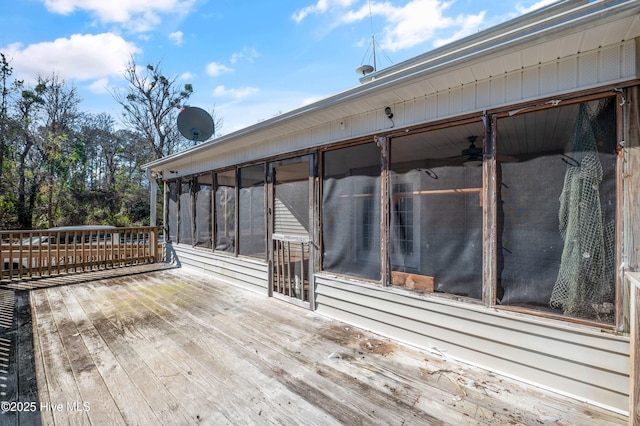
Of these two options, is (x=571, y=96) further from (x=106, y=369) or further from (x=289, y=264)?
(x=106, y=369)

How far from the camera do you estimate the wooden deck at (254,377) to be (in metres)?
1.77

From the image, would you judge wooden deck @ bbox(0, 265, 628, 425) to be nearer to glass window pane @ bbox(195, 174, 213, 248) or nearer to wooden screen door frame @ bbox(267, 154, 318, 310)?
wooden screen door frame @ bbox(267, 154, 318, 310)

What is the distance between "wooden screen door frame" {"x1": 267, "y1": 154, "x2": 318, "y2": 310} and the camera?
3584 mm

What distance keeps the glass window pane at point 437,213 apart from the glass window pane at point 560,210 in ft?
0.68

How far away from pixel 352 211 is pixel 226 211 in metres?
2.78

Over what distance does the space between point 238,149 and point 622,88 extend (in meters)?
4.44

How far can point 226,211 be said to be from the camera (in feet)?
16.6

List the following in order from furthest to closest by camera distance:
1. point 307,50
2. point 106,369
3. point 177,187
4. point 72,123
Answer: point 72,123 < point 177,187 < point 307,50 < point 106,369

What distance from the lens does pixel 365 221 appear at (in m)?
3.05

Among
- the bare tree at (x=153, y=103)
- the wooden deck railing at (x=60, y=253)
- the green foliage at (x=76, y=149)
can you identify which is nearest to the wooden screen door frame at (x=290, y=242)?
the wooden deck railing at (x=60, y=253)

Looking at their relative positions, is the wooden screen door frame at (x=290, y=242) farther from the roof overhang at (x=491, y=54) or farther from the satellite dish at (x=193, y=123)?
the satellite dish at (x=193, y=123)

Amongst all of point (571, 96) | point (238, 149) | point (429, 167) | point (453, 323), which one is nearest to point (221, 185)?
point (238, 149)

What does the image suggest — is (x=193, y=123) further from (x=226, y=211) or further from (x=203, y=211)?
(x=226, y=211)

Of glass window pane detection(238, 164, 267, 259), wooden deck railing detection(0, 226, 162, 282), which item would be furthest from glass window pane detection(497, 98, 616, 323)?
wooden deck railing detection(0, 226, 162, 282)
